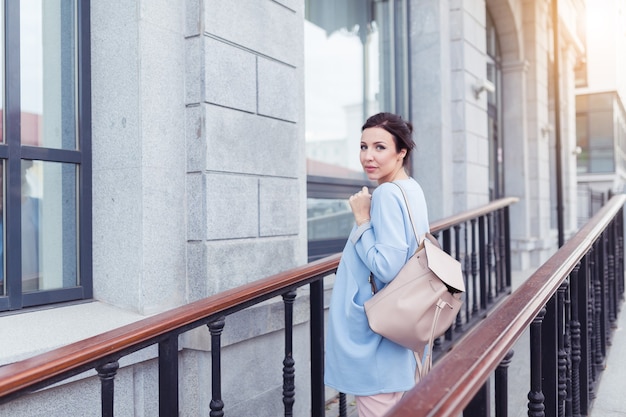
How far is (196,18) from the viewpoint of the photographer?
116 inches

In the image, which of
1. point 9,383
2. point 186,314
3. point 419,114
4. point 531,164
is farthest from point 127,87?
point 531,164

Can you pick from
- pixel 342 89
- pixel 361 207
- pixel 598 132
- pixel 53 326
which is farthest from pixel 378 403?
pixel 598 132

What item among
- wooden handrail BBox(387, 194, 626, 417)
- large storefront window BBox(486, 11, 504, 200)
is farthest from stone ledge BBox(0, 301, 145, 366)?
large storefront window BBox(486, 11, 504, 200)

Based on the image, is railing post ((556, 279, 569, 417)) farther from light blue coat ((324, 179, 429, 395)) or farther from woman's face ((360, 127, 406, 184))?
woman's face ((360, 127, 406, 184))

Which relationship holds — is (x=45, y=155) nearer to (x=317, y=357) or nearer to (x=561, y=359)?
(x=317, y=357)

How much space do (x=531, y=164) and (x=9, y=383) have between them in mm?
8827

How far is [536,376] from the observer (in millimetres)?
1823

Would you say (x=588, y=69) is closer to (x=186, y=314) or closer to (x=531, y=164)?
(x=531, y=164)

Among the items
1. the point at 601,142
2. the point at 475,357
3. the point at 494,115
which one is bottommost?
the point at 475,357

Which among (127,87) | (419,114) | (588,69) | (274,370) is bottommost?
(274,370)

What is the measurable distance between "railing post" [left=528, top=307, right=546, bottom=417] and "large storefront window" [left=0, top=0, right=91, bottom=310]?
2136 millimetres

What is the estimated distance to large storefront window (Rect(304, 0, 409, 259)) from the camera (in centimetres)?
475

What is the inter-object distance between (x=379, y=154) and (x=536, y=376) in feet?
2.96

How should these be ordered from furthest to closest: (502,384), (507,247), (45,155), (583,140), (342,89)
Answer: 1. (583,140)
2. (507,247)
3. (342,89)
4. (45,155)
5. (502,384)
